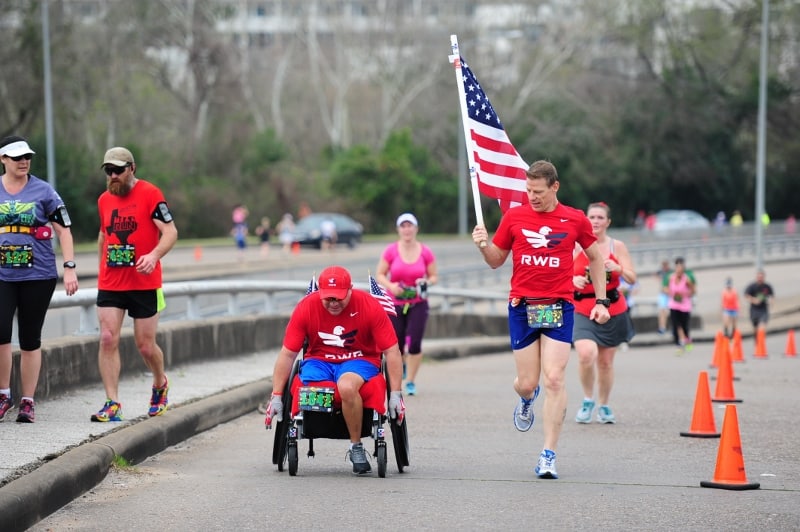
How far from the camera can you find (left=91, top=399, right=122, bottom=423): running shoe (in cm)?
989

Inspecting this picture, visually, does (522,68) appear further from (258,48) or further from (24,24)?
(24,24)

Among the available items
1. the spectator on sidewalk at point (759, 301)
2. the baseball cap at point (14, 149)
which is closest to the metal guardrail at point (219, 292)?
the baseball cap at point (14, 149)

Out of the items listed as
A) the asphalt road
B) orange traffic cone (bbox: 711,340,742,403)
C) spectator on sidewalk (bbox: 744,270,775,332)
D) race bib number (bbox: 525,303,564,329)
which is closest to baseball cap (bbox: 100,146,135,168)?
the asphalt road

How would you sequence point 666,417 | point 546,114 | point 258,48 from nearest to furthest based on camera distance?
point 666,417, point 546,114, point 258,48

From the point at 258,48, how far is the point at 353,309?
70975 millimetres

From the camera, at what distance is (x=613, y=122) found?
7269 cm

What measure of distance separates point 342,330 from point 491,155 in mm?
1895

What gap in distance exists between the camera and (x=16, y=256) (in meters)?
9.69

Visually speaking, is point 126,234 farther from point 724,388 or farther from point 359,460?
point 724,388

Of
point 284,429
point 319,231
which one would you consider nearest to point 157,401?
point 284,429

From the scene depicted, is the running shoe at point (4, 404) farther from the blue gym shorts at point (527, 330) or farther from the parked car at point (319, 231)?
the parked car at point (319, 231)

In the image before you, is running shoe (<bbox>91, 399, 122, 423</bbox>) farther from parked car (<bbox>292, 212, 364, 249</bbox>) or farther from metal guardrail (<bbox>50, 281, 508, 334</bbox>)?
parked car (<bbox>292, 212, 364, 249</bbox>)

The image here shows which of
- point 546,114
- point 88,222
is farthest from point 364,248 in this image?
point 546,114

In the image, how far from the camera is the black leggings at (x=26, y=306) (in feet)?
31.7
